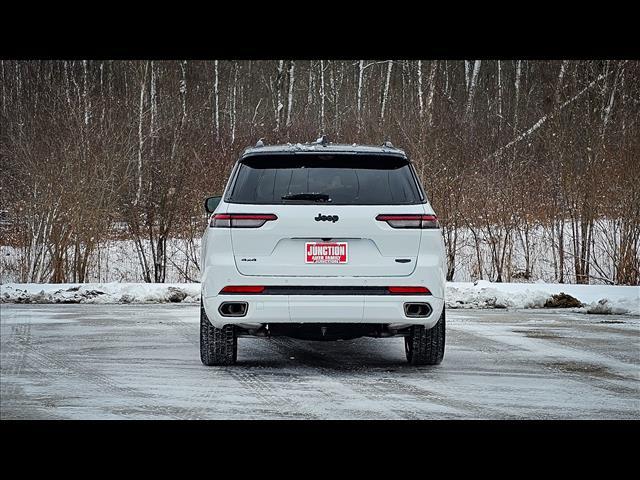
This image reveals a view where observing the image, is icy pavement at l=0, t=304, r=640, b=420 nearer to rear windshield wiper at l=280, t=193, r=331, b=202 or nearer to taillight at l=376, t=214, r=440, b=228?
taillight at l=376, t=214, r=440, b=228

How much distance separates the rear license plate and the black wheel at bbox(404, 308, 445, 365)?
102 centimetres

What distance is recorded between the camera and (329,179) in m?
7.03

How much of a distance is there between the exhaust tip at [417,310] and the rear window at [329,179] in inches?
29.1

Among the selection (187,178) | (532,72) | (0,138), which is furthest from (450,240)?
(0,138)

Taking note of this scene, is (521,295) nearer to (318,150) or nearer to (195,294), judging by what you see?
(195,294)

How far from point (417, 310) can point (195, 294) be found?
801 cm

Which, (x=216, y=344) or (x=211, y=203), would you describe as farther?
(x=211, y=203)

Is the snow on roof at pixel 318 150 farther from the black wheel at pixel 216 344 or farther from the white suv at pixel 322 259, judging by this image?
the black wheel at pixel 216 344

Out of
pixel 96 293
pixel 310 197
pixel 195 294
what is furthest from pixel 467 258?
pixel 310 197

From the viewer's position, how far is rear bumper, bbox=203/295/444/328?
6680 mm

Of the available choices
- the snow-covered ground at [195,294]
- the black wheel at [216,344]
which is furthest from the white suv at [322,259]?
the snow-covered ground at [195,294]
